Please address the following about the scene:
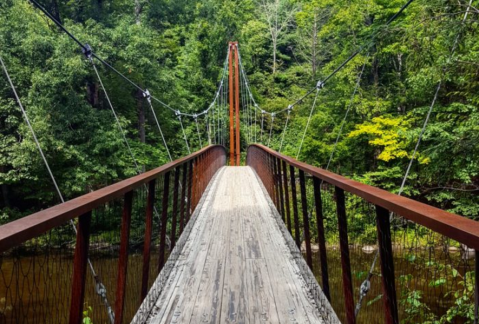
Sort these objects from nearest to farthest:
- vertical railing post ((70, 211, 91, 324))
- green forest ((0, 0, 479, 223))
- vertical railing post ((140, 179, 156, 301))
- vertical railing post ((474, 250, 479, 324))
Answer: vertical railing post ((474, 250, 479, 324)), vertical railing post ((70, 211, 91, 324)), vertical railing post ((140, 179, 156, 301)), green forest ((0, 0, 479, 223))

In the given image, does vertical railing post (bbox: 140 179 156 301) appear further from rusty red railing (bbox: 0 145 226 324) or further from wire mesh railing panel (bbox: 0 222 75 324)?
wire mesh railing panel (bbox: 0 222 75 324)

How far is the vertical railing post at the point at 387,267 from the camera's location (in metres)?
1.23

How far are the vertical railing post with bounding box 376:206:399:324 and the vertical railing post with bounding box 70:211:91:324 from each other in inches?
37.9

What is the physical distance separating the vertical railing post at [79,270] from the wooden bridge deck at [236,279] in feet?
2.52

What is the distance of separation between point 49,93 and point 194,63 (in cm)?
1122

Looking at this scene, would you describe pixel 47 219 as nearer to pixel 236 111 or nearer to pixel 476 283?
pixel 476 283

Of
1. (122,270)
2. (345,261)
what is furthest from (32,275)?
(345,261)

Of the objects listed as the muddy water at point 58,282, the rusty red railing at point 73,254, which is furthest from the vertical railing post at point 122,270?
the muddy water at point 58,282

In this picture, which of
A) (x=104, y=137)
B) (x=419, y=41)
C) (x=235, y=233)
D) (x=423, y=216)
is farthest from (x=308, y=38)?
(x=423, y=216)

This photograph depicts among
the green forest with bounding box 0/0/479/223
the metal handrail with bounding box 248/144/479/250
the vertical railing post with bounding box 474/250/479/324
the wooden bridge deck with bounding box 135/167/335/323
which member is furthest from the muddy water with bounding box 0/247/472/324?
the green forest with bounding box 0/0/479/223

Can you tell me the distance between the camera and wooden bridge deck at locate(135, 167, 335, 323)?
6.40 ft

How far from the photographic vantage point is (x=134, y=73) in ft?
47.1

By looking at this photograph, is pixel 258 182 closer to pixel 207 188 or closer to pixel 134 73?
pixel 207 188

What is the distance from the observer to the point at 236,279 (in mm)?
2443
